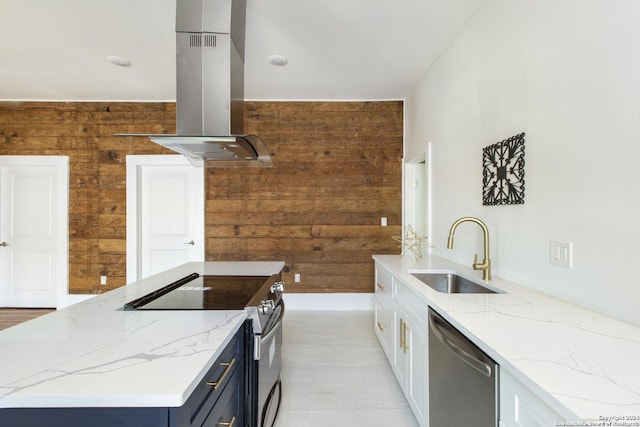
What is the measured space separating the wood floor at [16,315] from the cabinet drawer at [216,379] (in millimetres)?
4018

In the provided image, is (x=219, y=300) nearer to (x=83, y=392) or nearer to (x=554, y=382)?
(x=83, y=392)

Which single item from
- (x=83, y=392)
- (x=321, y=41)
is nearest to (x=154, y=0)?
(x=321, y=41)

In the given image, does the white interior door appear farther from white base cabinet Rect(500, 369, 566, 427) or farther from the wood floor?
white base cabinet Rect(500, 369, 566, 427)

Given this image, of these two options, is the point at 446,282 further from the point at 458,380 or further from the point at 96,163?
the point at 96,163

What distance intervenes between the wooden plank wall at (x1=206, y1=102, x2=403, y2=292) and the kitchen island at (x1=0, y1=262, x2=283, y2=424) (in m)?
2.68

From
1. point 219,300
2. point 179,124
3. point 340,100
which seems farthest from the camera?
point 340,100

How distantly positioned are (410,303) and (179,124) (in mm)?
1760

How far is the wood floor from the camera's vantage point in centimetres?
345

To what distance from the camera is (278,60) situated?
9.43 ft

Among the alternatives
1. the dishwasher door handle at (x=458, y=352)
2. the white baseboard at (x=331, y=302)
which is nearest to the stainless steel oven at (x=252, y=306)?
the dishwasher door handle at (x=458, y=352)

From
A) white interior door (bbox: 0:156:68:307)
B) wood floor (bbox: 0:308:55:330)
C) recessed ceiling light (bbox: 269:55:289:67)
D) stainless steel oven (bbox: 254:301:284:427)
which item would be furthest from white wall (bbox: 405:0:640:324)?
wood floor (bbox: 0:308:55:330)

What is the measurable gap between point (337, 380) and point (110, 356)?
72.8 inches

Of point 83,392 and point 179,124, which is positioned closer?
point 83,392

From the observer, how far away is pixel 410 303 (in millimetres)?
1744
